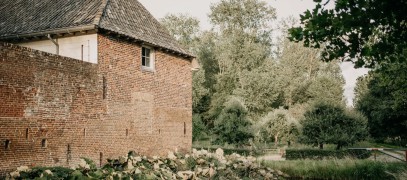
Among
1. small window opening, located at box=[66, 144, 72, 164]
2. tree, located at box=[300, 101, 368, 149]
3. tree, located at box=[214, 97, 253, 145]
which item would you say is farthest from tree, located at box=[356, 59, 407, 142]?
small window opening, located at box=[66, 144, 72, 164]

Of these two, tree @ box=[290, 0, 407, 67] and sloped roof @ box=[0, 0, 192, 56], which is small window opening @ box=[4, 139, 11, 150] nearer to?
sloped roof @ box=[0, 0, 192, 56]

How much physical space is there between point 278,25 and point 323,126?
21833 mm

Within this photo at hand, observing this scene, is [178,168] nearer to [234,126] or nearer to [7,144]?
[7,144]

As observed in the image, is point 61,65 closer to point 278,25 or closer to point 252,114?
point 252,114

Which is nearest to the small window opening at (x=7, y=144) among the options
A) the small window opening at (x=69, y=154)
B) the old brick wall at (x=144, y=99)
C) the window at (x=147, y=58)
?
the small window opening at (x=69, y=154)

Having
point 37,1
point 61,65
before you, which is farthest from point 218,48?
point 61,65

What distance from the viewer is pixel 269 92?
3566cm

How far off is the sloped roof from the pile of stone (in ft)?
16.1

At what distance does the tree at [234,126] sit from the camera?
2533 centimetres

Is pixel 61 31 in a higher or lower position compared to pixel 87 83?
higher

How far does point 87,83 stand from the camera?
12234mm

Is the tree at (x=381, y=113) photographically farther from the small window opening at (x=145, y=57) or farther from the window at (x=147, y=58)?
the small window opening at (x=145, y=57)

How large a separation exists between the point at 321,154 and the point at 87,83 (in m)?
15.7

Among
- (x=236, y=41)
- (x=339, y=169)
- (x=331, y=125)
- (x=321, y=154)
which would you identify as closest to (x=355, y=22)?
(x=339, y=169)
